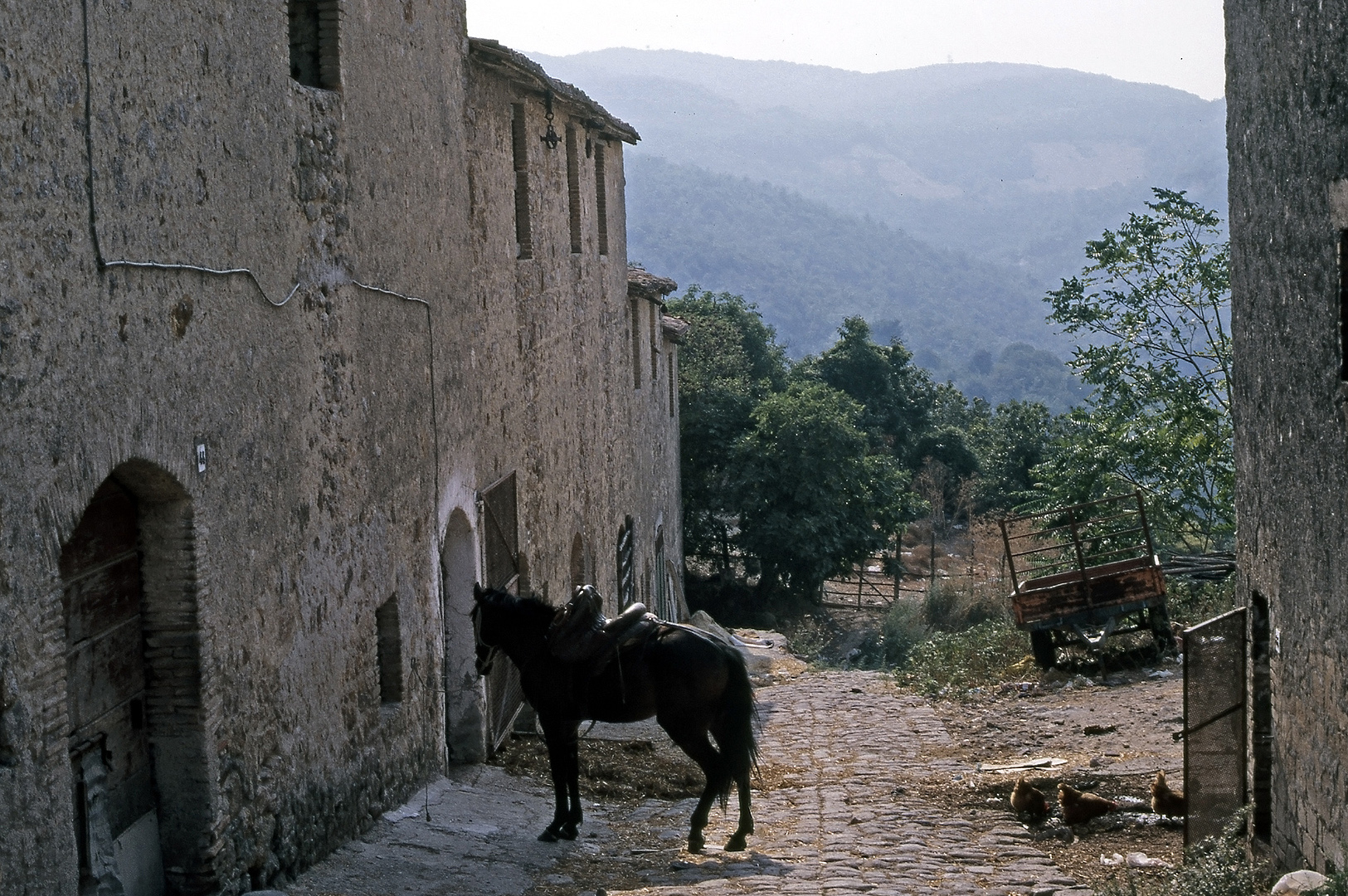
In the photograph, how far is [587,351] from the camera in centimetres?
Answer: 1683

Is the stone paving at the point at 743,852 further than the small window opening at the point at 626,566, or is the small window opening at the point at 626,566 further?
the small window opening at the point at 626,566

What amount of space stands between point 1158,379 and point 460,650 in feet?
51.0

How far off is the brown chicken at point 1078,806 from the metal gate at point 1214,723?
1166mm

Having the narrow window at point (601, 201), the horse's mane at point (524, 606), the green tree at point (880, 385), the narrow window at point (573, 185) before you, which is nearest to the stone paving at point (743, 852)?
the horse's mane at point (524, 606)

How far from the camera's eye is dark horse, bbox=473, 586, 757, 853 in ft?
29.6

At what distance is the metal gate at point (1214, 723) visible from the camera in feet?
26.9

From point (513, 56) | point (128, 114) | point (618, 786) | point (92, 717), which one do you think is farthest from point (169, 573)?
point (513, 56)

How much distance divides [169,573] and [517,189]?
8.01 m

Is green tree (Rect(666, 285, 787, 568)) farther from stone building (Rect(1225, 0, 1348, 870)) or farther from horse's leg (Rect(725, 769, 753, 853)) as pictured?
stone building (Rect(1225, 0, 1348, 870))

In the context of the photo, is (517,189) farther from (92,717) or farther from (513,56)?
(92,717)

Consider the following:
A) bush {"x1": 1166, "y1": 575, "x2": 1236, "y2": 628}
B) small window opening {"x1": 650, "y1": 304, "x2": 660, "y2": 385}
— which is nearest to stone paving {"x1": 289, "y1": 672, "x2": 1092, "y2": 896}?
bush {"x1": 1166, "y1": 575, "x2": 1236, "y2": 628}

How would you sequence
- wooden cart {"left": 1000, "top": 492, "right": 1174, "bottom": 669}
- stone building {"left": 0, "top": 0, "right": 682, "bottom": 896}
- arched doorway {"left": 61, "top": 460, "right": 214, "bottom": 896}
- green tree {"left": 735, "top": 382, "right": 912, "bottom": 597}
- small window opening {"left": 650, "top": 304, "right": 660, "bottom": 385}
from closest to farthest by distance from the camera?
stone building {"left": 0, "top": 0, "right": 682, "bottom": 896} < arched doorway {"left": 61, "top": 460, "right": 214, "bottom": 896} < wooden cart {"left": 1000, "top": 492, "right": 1174, "bottom": 669} < small window opening {"left": 650, "top": 304, "right": 660, "bottom": 385} < green tree {"left": 735, "top": 382, "right": 912, "bottom": 597}

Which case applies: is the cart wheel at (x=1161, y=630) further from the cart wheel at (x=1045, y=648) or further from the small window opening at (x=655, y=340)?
the small window opening at (x=655, y=340)

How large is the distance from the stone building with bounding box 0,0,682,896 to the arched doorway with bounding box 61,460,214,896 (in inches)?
0.6
